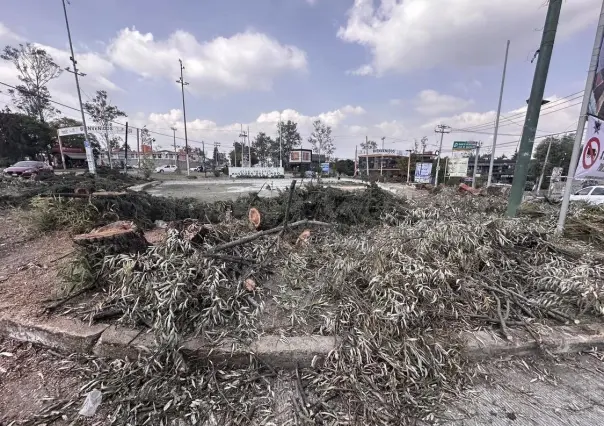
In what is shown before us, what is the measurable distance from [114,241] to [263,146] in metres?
55.4

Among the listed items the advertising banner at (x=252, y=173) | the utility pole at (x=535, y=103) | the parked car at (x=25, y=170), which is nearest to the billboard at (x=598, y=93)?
the utility pole at (x=535, y=103)

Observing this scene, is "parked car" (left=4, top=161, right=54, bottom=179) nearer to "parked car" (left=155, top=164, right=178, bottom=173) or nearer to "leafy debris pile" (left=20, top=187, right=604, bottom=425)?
"parked car" (left=155, top=164, right=178, bottom=173)

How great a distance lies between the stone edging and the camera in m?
1.74

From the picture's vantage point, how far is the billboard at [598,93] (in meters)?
3.39

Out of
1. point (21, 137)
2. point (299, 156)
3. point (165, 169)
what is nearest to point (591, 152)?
point (299, 156)

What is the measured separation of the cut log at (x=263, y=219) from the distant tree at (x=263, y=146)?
5231cm

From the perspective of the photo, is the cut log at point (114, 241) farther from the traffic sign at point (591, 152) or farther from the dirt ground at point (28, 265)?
the traffic sign at point (591, 152)

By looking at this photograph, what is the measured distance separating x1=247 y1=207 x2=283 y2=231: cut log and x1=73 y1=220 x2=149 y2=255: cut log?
1552mm

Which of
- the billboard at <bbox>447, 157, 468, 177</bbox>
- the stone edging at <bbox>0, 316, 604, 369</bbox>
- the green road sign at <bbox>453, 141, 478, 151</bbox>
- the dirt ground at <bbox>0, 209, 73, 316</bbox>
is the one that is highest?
the green road sign at <bbox>453, 141, 478, 151</bbox>

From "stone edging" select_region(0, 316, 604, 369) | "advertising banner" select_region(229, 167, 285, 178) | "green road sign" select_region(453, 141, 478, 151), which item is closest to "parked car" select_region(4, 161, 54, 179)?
"advertising banner" select_region(229, 167, 285, 178)

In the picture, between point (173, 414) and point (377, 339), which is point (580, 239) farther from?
point (173, 414)

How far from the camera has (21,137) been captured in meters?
27.4

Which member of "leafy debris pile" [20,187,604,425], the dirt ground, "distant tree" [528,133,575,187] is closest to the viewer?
"leafy debris pile" [20,187,604,425]

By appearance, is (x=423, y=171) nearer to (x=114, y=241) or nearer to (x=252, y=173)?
(x=252, y=173)
